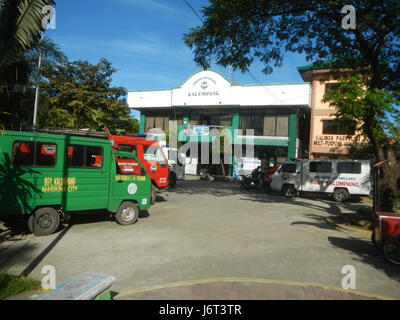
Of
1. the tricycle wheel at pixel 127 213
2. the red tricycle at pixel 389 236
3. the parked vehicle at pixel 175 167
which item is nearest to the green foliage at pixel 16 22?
the tricycle wheel at pixel 127 213

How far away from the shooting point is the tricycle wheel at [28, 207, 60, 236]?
7.30 meters

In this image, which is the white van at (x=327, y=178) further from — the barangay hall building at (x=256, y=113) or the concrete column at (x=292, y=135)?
the concrete column at (x=292, y=135)

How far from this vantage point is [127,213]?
9.10 meters

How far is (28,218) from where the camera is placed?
7508mm

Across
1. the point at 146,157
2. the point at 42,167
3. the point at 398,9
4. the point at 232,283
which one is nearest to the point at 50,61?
the point at 42,167

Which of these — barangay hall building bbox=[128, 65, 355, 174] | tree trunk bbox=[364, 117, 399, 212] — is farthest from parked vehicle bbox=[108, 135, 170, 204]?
barangay hall building bbox=[128, 65, 355, 174]

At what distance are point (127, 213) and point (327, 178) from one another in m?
11.4

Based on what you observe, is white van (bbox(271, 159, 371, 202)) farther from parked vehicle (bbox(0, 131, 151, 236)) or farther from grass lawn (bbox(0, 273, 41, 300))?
grass lawn (bbox(0, 273, 41, 300))

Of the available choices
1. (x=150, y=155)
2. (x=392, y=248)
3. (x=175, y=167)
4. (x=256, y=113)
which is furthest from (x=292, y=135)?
(x=392, y=248)

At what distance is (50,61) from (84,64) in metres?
11.2

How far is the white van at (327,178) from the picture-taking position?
1550 centimetres

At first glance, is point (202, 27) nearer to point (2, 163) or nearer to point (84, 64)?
point (2, 163)

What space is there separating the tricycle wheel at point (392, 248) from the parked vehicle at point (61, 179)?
6.38 meters
